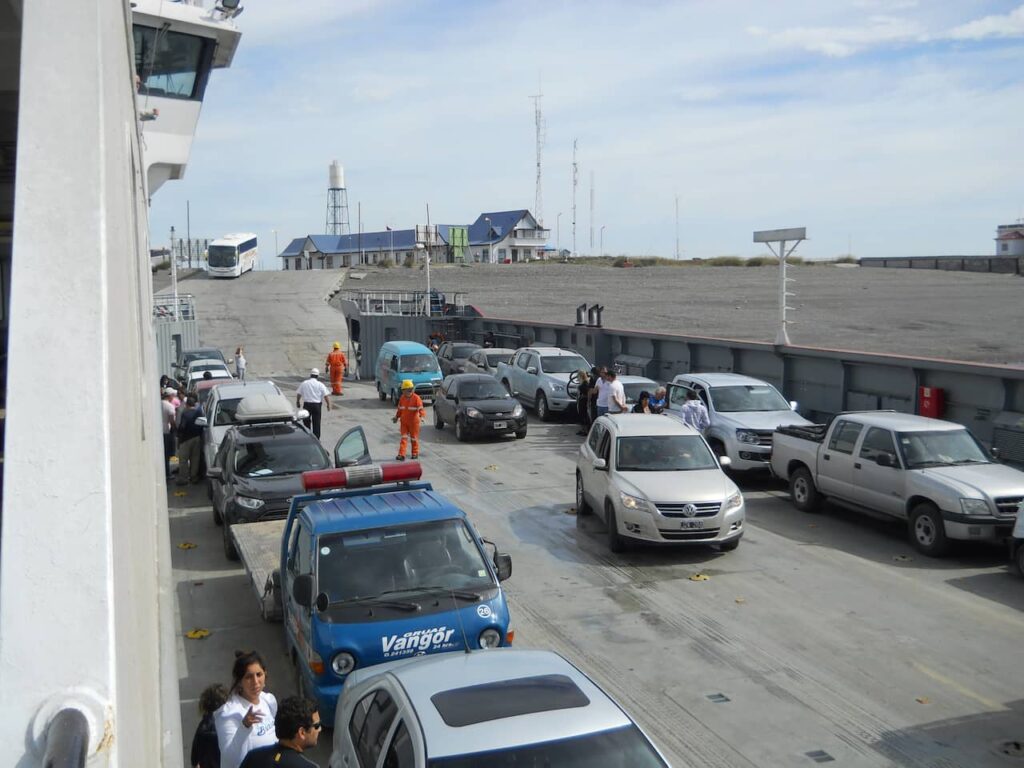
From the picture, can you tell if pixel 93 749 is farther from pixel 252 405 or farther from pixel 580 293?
pixel 580 293

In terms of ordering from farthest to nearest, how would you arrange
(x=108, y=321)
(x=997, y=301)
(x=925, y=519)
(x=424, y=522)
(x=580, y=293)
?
(x=580, y=293) → (x=997, y=301) → (x=925, y=519) → (x=424, y=522) → (x=108, y=321)

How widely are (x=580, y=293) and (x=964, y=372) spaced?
49830 mm

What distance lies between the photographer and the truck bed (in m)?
9.59

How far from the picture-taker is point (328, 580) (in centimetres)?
802

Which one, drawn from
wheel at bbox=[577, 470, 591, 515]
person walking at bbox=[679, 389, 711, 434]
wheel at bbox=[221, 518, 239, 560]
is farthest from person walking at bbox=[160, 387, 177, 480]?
person walking at bbox=[679, 389, 711, 434]

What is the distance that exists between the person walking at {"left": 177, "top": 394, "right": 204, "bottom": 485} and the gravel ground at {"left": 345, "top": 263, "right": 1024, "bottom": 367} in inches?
886

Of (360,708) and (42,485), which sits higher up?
(42,485)

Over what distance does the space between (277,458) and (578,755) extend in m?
9.71

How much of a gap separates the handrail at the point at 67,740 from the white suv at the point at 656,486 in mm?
10568

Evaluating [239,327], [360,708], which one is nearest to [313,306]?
[239,327]

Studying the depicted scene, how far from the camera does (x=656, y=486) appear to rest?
42.3 ft

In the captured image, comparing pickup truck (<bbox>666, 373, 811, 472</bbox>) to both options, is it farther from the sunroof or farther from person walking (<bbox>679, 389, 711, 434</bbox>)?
the sunroof

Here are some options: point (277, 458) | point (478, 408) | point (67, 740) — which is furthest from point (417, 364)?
point (67, 740)

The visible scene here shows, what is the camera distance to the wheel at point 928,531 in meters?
12.4
